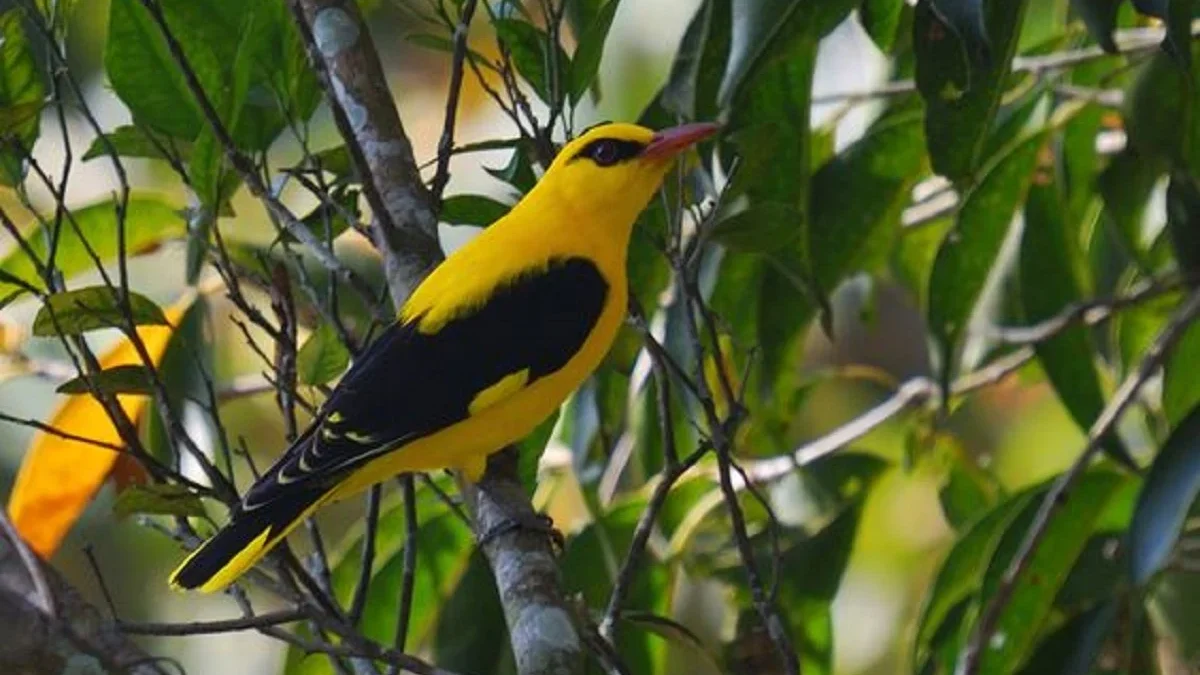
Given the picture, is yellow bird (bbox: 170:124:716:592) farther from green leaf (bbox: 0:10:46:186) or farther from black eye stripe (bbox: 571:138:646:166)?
green leaf (bbox: 0:10:46:186)

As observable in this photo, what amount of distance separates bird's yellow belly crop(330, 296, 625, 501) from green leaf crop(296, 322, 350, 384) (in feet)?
0.97

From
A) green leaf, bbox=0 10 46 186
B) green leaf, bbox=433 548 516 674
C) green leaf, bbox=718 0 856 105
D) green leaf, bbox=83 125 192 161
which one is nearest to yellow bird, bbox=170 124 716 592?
green leaf, bbox=718 0 856 105

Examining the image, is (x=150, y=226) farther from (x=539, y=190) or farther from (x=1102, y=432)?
(x=1102, y=432)

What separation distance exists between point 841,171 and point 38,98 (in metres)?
1.43

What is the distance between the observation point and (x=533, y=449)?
3281mm

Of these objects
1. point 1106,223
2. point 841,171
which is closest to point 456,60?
point 841,171

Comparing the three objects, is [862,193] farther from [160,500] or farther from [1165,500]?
[160,500]

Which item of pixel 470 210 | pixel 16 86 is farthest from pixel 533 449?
pixel 16 86

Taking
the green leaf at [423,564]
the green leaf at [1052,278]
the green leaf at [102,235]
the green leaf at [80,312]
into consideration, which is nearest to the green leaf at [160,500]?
the green leaf at [80,312]

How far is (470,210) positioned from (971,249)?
0.97 metres

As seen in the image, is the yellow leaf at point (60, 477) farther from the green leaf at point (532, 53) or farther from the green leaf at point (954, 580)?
the green leaf at point (954, 580)

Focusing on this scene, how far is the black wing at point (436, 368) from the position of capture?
2982 mm

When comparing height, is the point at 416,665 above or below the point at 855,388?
above

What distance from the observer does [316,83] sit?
9.79 feet
